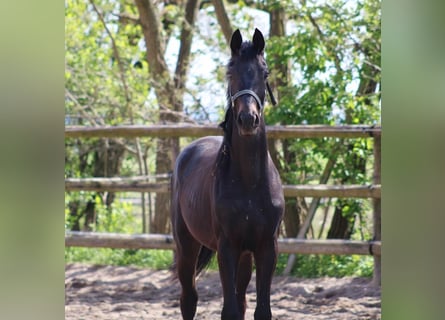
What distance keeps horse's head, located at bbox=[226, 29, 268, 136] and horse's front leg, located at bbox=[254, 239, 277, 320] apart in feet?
2.16

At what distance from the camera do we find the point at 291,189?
6242mm

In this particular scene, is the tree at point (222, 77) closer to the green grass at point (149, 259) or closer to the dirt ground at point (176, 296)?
the green grass at point (149, 259)

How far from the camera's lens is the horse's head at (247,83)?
316 centimetres

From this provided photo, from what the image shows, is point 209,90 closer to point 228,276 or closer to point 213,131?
point 213,131

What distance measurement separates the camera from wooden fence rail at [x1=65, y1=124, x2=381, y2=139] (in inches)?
239

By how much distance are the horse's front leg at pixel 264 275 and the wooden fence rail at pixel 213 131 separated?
9.08 ft

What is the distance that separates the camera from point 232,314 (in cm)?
341

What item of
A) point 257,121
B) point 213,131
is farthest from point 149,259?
point 257,121

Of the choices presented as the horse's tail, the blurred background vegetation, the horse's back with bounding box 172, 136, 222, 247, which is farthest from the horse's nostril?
the blurred background vegetation

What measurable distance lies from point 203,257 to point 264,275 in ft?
3.45

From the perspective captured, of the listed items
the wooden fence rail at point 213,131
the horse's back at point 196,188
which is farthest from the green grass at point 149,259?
the horse's back at point 196,188

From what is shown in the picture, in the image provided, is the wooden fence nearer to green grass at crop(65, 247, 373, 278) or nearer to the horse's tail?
green grass at crop(65, 247, 373, 278)
